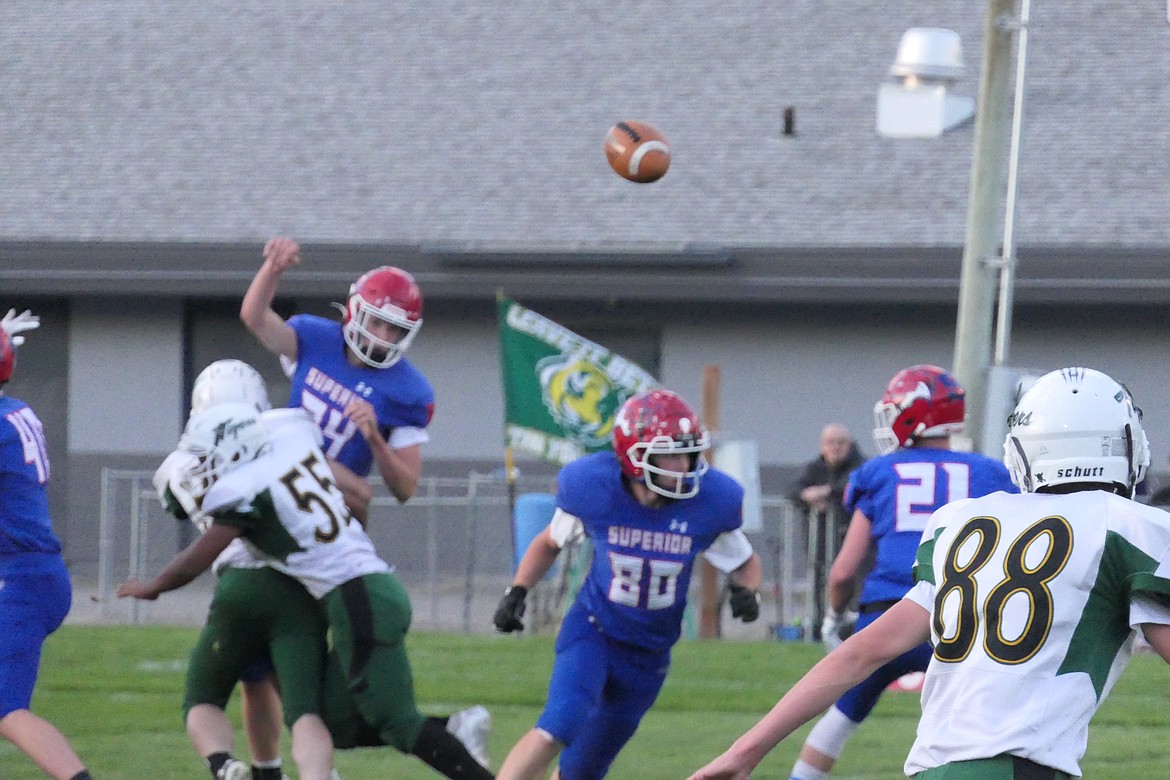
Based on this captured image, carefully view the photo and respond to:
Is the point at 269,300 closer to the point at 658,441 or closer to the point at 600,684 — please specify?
the point at 658,441

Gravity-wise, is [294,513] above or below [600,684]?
above

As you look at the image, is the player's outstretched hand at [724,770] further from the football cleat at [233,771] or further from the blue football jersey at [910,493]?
the blue football jersey at [910,493]

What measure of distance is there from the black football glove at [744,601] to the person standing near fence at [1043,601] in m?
2.63

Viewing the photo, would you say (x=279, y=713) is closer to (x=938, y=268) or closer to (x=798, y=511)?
(x=798, y=511)

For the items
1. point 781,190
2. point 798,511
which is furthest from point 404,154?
point 798,511

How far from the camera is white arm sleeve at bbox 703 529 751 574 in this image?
6246mm

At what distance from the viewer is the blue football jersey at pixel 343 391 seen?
22.4ft

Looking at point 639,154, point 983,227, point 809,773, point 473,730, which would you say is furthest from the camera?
point 983,227

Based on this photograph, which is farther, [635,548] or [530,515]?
[530,515]

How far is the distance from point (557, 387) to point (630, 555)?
662 centimetres

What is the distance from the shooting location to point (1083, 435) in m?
3.41

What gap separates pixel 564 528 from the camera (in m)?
6.14

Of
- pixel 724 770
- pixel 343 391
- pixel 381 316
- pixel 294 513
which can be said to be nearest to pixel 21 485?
pixel 294 513

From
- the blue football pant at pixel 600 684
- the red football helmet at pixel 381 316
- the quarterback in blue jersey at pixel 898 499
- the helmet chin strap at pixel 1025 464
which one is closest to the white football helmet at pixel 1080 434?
the helmet chin strap at pixel 1025 464
